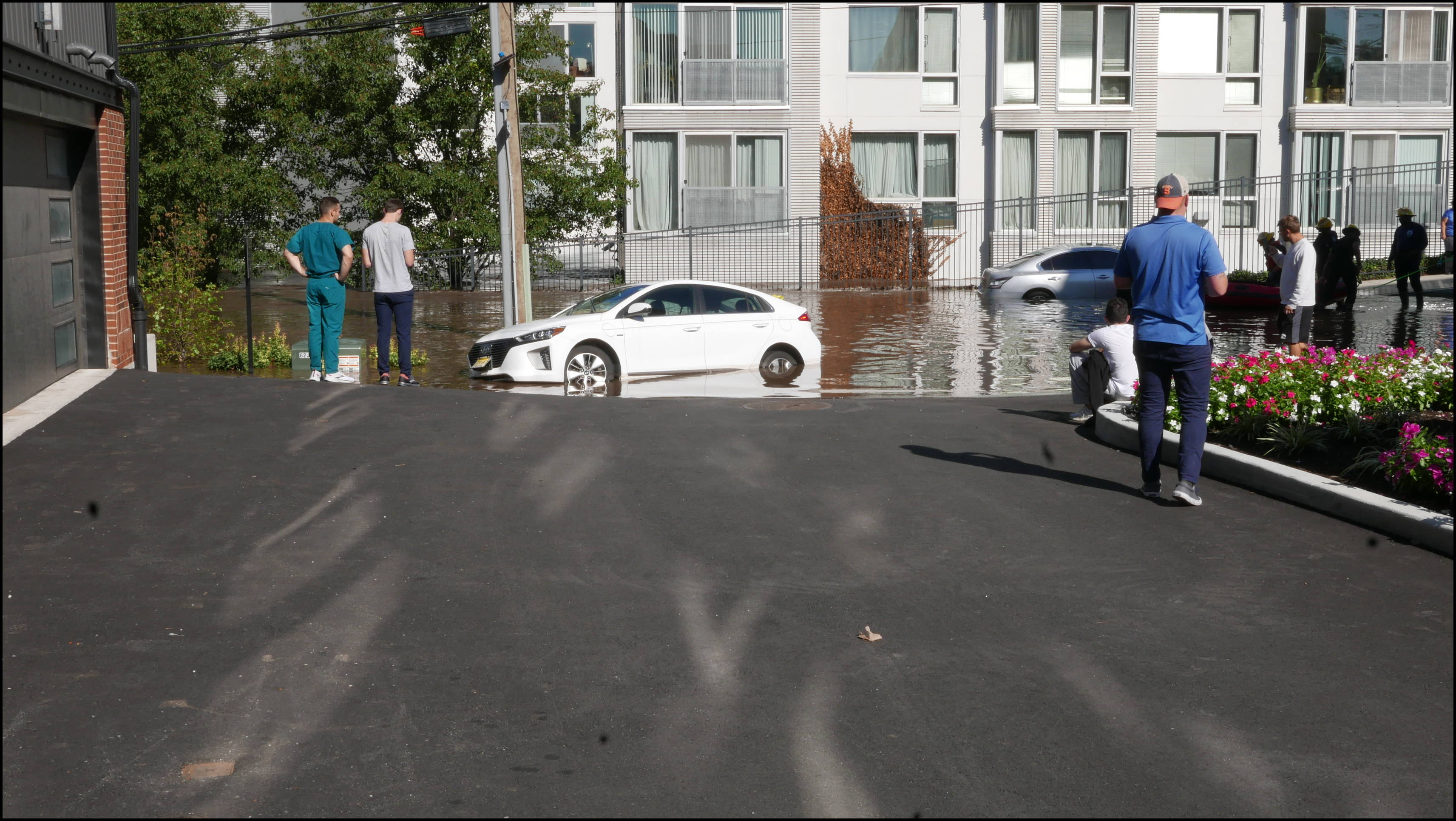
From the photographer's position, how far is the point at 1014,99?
36406 mm

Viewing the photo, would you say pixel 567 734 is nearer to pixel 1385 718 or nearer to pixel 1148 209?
pixel 1385 718

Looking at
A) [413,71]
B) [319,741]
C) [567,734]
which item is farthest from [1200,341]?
[413,71]

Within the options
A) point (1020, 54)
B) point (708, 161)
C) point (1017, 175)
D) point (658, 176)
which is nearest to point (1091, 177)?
point (1017, 175)

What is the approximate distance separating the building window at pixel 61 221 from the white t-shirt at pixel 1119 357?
8.79m

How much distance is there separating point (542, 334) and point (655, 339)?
4.12 feet

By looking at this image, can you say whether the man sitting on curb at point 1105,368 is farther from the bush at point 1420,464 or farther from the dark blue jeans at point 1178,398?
the bush at point 1420,464

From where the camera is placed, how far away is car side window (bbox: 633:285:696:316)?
50.3 ft

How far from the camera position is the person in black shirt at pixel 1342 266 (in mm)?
22297

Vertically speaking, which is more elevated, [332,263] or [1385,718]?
[332,263]

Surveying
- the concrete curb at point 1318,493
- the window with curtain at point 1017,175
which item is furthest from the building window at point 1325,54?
the concrete curb at point 1318,493

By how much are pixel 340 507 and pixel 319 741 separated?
328 cm

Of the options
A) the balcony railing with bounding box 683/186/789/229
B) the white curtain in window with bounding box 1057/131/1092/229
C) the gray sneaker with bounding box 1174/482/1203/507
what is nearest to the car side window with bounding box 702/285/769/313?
the gray sneaker with bounding box 1174/482/1203/507

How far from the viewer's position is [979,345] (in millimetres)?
20375

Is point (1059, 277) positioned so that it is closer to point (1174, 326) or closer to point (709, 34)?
point (709, 34)
